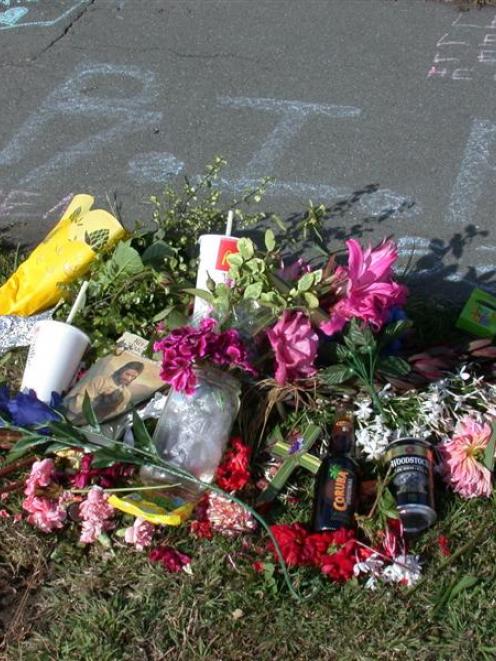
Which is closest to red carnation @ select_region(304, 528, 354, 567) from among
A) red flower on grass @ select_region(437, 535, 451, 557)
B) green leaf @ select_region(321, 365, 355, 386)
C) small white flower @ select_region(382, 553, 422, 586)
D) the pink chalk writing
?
small white flower @ select_region(382, 553, 422, 586)

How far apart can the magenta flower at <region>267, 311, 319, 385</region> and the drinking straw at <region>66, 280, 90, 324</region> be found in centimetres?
68

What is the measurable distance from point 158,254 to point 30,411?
80 centimetres

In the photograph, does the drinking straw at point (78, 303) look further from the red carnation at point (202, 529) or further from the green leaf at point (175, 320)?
the red carnation at point (202, 529)

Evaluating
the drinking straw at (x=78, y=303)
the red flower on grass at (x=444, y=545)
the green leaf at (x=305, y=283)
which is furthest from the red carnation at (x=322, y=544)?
the drinking straw at (x=78, y=303)

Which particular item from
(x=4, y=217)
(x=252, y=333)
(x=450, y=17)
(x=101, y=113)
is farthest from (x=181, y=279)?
(x=450, y=17)

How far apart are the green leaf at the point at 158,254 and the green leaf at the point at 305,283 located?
2.07ft

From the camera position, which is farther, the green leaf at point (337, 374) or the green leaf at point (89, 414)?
the green leaf at point (337, 374)

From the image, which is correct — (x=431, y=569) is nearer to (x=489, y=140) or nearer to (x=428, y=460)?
(x=428, y=460)

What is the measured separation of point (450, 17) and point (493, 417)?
285cm

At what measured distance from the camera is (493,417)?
271 centimetres

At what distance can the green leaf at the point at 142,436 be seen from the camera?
249 cm

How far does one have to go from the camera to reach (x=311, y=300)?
103 inches

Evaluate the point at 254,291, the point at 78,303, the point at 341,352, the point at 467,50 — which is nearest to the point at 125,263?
the point at 78,303

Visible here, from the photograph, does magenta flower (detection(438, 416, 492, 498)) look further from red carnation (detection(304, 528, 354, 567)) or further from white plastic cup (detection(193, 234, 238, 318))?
white plastic cup (detection(193, 234, 238, 318))
